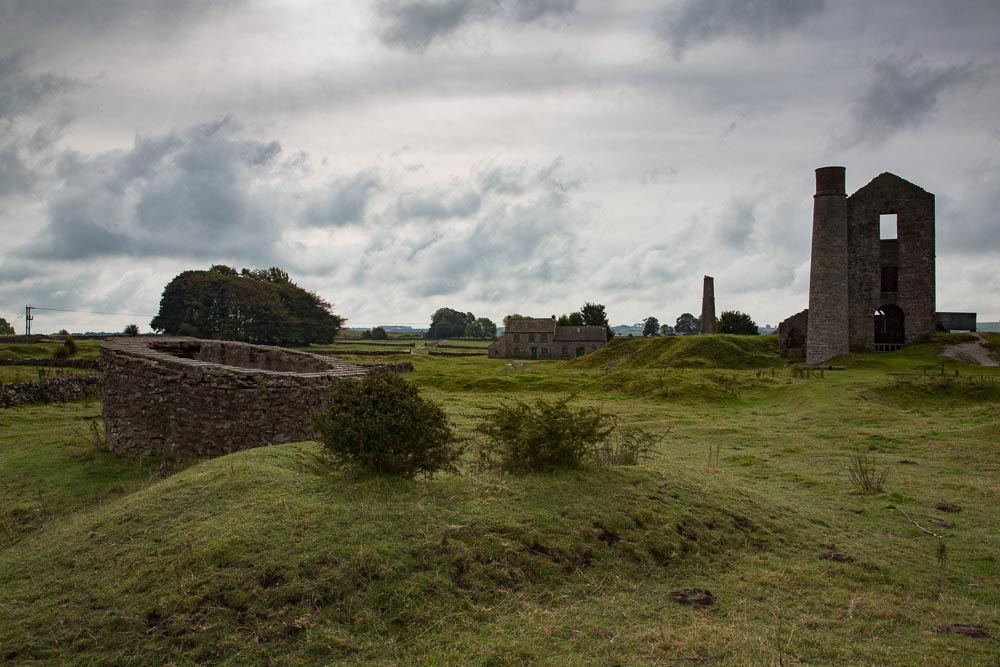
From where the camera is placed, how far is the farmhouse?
71.1 m

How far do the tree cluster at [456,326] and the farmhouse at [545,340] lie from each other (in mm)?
61988

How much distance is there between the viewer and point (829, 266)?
3478cm

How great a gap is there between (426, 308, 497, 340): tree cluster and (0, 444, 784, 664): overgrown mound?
414 ft

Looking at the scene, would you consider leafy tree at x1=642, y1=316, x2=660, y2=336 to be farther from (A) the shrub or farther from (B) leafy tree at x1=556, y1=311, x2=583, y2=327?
(A) the shrub

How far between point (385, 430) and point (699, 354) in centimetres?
3430

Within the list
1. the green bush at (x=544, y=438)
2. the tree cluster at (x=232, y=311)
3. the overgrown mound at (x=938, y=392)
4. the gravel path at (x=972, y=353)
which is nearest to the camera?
the green bush at (x=544, y=438)

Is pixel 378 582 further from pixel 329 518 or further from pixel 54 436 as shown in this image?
pixel 54 436

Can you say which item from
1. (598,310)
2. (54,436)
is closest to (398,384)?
(54,436)

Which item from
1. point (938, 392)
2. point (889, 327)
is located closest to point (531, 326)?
point (889, 327)

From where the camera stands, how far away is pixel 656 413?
2222 cm

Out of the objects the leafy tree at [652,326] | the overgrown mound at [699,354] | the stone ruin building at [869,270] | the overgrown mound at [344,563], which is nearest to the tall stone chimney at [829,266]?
the stone ruin building at [869,270]

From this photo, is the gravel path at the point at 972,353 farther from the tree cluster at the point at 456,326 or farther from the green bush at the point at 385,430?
the tree cluster at the point at 456,326

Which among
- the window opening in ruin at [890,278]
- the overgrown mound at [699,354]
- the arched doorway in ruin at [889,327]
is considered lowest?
the overgrown mound at [699,354]

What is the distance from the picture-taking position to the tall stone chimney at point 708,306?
52.6m
